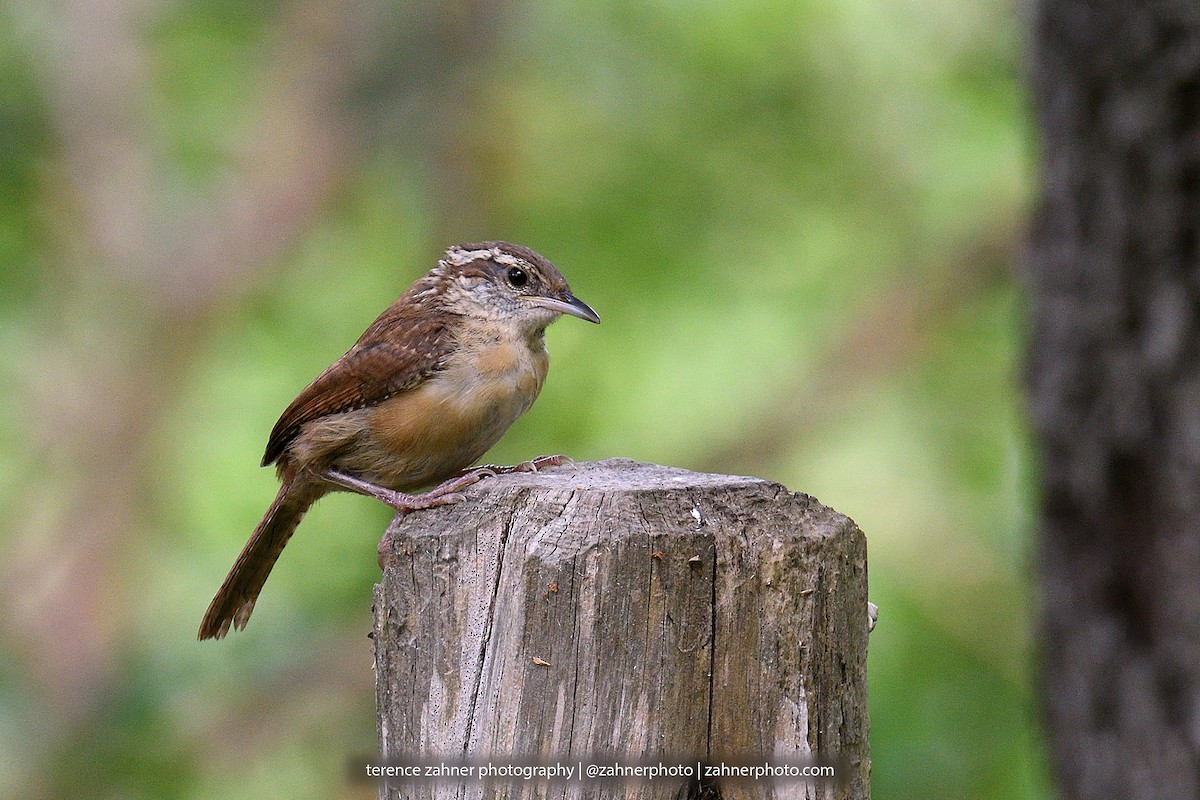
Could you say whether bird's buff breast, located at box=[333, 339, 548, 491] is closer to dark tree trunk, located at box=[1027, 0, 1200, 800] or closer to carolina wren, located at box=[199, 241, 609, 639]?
carolina wren, located at box=[199, 241, 609, 639]

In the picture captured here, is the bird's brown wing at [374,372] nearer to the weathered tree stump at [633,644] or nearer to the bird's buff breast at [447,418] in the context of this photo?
the bird's buff breast at [447,418]

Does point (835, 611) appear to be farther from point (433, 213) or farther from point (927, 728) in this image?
point (433, 213)

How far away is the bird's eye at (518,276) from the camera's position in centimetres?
460

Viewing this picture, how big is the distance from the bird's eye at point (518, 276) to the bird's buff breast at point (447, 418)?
0.41 m

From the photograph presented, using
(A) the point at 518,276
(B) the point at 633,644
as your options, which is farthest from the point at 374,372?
(B) the point at 633,644

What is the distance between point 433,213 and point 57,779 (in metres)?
4.65

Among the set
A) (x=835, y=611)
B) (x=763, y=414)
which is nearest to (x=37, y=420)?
(x=763, y=414)

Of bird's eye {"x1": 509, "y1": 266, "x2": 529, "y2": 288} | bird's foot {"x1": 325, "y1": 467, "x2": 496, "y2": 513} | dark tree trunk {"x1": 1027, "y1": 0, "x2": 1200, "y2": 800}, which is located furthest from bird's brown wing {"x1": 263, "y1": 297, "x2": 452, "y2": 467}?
dark tree trunk {"x1": 1027, "y1": 0, "x2": 1200, "y2": 800}

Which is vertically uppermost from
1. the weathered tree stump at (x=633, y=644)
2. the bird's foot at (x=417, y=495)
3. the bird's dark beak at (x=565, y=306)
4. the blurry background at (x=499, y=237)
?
the blurry background at (x=499, y=237)

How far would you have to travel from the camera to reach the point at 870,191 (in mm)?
9898

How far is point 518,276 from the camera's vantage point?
4.61m

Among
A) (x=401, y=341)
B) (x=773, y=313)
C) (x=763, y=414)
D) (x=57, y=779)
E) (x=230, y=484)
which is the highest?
(x=773, y=313)

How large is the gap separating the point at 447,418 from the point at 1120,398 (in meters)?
1.96

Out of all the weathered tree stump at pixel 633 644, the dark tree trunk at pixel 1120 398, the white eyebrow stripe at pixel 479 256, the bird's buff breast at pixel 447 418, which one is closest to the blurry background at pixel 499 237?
the white eyebrow stripe at pixel 479 256
